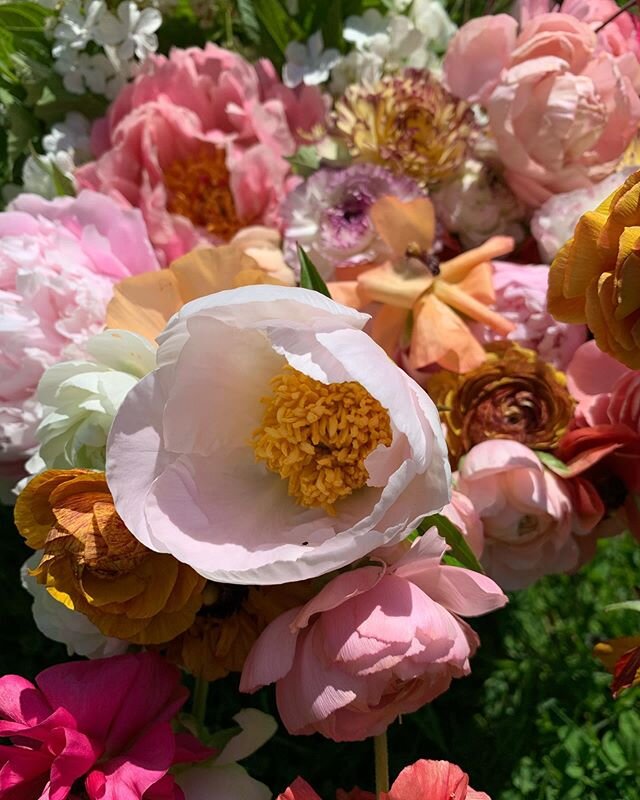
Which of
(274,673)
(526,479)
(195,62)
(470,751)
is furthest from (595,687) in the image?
(195,62)

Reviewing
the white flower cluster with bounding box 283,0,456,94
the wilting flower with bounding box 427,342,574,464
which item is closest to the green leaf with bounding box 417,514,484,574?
the wilting flower with bounding box 427,342,574,464

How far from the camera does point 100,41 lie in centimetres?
83

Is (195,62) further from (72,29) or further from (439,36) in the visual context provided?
(439,36)

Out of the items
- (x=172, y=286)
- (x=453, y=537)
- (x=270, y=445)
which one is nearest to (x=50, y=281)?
(x=172, y=286)

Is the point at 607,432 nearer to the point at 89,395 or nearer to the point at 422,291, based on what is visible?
the point at 422,291

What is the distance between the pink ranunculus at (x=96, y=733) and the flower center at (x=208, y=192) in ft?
1.45

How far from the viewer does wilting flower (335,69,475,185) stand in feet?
2.44

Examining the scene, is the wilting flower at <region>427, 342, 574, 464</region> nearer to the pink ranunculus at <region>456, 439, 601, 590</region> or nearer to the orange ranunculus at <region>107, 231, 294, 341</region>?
the pink ranunculus at <region>456, 439, 601, 590</region>

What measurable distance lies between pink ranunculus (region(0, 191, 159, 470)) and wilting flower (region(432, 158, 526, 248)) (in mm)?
266

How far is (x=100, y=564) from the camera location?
1.63 feet

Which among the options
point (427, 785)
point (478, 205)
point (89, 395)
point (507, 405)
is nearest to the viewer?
point (427, 785)

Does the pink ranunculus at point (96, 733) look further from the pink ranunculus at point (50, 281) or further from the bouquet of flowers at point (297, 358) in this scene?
the pink ranunculus at point (50, 281)

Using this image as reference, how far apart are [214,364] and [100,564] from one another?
0.13 m

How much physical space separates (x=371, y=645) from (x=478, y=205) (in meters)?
0.45
